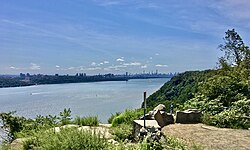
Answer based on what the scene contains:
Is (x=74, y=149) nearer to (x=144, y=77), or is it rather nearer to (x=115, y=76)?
(x=115, y=76)

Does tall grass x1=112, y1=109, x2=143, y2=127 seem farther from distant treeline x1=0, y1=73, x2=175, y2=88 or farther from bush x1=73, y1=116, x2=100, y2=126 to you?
distant treeline x1=0, y1=73, x2=175, y2=88

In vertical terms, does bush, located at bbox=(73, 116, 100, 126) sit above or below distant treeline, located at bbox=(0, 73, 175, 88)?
below

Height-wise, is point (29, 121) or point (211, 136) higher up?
point (29, 121)

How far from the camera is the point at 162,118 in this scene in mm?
8062

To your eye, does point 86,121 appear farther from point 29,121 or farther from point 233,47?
point 233,47

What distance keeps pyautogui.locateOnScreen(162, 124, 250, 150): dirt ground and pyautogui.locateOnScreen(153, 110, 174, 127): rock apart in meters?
0.23

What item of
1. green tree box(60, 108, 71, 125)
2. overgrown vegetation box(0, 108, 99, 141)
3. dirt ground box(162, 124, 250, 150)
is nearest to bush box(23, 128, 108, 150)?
dirt ground box(162, 124, 250, 150)

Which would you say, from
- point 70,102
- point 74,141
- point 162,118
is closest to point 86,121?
point 162,118

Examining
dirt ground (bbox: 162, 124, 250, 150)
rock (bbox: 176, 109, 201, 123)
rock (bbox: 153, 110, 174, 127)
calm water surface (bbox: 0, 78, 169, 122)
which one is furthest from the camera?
calm water surface (bbox: 0, 78, 169, 122)

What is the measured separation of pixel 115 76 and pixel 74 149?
6613cm

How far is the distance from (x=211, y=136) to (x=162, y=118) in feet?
6.21

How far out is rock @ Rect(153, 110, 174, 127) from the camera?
786 cm

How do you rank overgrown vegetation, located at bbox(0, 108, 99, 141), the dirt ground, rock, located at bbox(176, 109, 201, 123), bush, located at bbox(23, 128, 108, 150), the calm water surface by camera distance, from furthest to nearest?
1. the calm water surface
2. rock, located at bbox(176, 109, 201, 123)
3. overgrown vegetation, located at bbox(0, 108, 99, 141)
4. the dirt ground
5. bush, located at bbox(23, 128, 108, 150)

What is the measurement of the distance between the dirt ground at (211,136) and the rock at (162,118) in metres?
0.23
